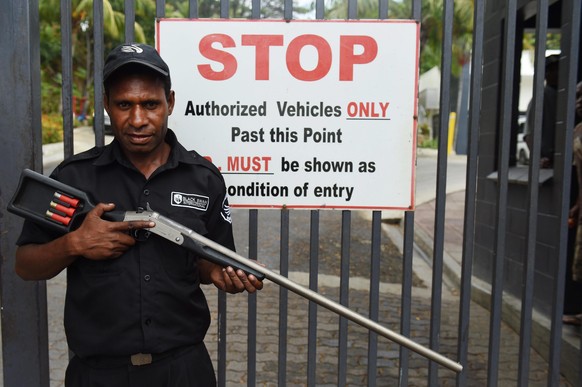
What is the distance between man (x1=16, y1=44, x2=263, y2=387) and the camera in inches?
81.0

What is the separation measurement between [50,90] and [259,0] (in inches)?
1147

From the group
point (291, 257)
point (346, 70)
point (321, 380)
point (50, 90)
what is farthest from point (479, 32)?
point (50, 90)

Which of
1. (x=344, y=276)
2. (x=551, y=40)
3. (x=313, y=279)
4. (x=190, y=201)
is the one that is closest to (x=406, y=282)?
(x=344, y=276)

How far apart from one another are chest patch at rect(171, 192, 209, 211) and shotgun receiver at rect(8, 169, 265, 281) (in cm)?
13

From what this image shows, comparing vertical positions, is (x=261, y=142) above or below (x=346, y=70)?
below

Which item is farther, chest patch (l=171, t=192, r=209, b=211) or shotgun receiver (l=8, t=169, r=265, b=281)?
chest patch (l=171, t=192, r=209, b=211)

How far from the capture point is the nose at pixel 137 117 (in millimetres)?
2094

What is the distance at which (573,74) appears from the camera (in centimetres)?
262

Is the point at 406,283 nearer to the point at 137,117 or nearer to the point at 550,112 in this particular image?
the point at 137,117

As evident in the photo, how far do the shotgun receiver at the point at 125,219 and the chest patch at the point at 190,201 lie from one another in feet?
0.45

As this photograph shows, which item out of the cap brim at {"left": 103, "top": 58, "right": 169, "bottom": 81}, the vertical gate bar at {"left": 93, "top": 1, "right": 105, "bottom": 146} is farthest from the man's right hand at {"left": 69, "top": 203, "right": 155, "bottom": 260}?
the vertical gate bar at {"left": 93, "top": 1, "right": 105, "bottom": 146}

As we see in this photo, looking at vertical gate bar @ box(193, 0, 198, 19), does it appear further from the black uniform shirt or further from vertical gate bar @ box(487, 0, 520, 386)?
vertical gate bar @ box(487, 0, 520, 386)

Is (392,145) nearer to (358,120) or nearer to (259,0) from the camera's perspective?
(358,120)

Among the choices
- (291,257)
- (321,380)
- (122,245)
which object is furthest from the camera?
(291,257)
